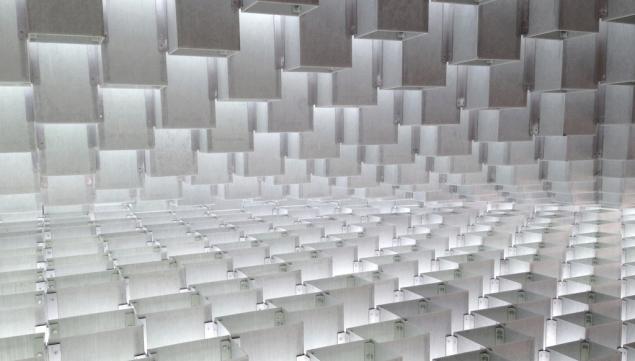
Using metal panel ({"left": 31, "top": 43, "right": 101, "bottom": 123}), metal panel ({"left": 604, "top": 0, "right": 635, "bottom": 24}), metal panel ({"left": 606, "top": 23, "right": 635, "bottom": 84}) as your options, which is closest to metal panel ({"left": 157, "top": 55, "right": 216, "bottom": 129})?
metal panel ({"left": 31, "top": 43, "right": 101, "bottom": 123})

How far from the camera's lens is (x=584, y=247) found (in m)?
5.88

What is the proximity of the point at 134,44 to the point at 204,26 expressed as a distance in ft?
2.05

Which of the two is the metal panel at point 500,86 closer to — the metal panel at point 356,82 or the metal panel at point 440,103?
the metal panel at point 440,103

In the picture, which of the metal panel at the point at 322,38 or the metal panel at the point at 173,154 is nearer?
the metal panel at the point at 322,38

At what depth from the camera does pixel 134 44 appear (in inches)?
160

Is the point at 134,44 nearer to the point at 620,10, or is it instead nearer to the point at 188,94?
the point at 188,94

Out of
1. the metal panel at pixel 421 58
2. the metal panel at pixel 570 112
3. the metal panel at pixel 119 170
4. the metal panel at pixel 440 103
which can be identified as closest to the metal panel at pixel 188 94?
the metal panel at pixel 119 170

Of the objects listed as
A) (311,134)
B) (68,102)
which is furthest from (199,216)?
(68,102)

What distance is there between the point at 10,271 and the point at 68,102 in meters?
1.54

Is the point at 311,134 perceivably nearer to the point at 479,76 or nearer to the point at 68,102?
the point at 479,76

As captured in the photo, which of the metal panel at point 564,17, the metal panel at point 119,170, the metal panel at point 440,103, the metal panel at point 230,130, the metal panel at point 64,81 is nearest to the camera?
the metal panel at point 64,81

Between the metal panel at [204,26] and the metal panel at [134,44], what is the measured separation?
26 centimetres

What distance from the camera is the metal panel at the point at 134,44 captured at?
4.02m

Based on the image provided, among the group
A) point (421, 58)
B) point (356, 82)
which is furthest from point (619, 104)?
point (356, 82)
